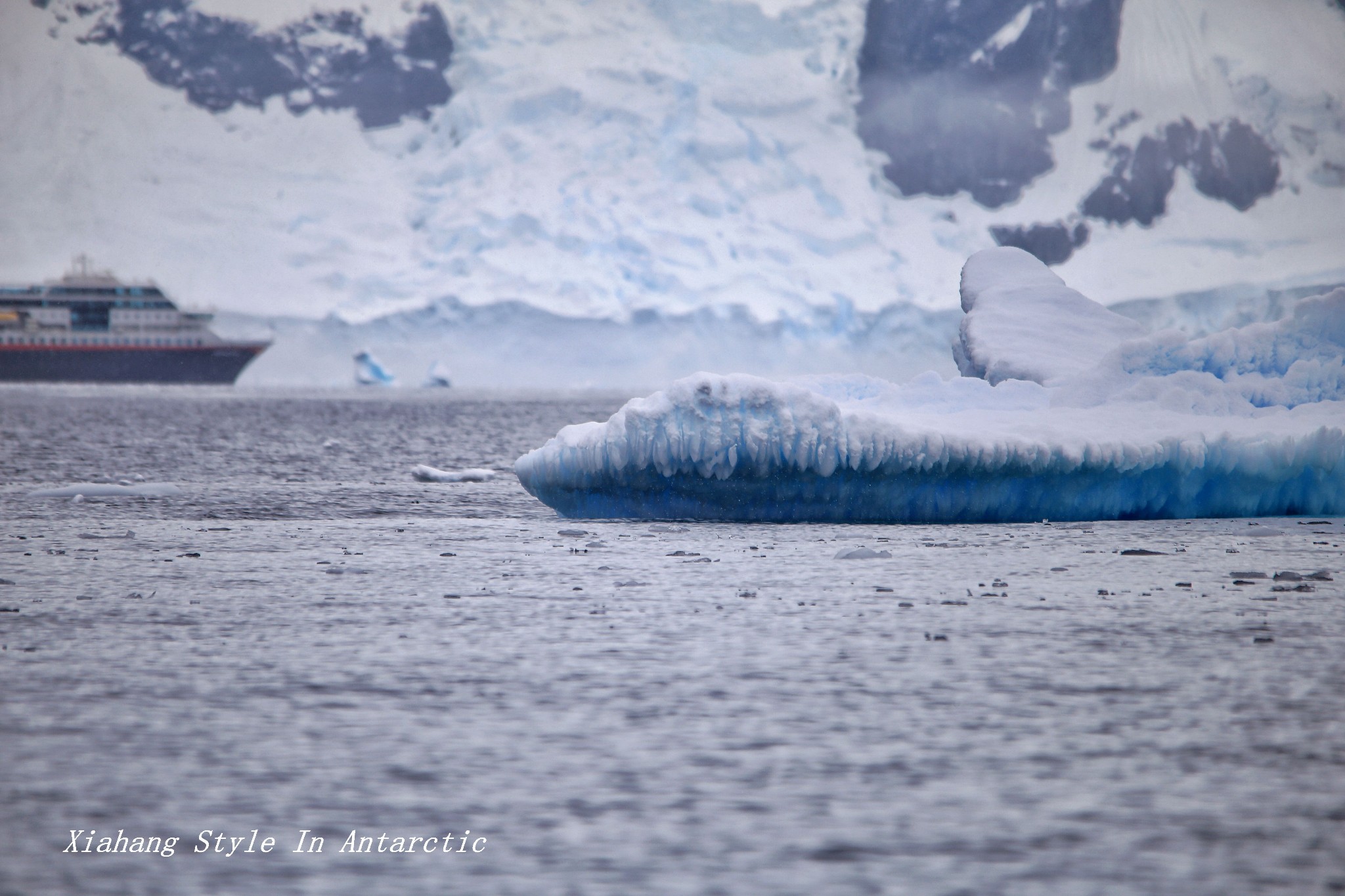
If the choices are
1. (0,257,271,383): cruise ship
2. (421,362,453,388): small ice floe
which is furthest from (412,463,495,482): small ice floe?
(0,257,271,383): cruise ship

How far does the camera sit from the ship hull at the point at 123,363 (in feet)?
262

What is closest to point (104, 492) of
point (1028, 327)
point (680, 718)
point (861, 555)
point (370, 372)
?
point (861, 555)

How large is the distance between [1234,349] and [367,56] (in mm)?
122116

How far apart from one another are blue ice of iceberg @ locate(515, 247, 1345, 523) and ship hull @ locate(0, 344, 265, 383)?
3091 inches

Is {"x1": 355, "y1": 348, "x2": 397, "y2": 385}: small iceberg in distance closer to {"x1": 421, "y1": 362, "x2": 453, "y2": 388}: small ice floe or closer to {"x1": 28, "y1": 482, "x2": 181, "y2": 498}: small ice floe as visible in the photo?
{"x1": 421, "y1": 362, "x2": 453, "y2": 388}: small ice floe

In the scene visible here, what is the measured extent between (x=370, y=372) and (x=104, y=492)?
6854cm

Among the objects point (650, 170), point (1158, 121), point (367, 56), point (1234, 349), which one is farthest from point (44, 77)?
point (1234, 349)

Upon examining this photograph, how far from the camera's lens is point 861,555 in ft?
22.2

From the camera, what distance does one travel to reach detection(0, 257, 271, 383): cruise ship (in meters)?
79.9

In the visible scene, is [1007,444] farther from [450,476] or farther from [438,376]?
[438,376]

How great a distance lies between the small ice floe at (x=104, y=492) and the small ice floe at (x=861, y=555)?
6692mm

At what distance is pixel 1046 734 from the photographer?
3195 millimetres

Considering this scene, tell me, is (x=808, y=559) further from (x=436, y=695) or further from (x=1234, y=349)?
(x=1234, y=349)

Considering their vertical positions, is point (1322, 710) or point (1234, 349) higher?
point (1234, 349)
